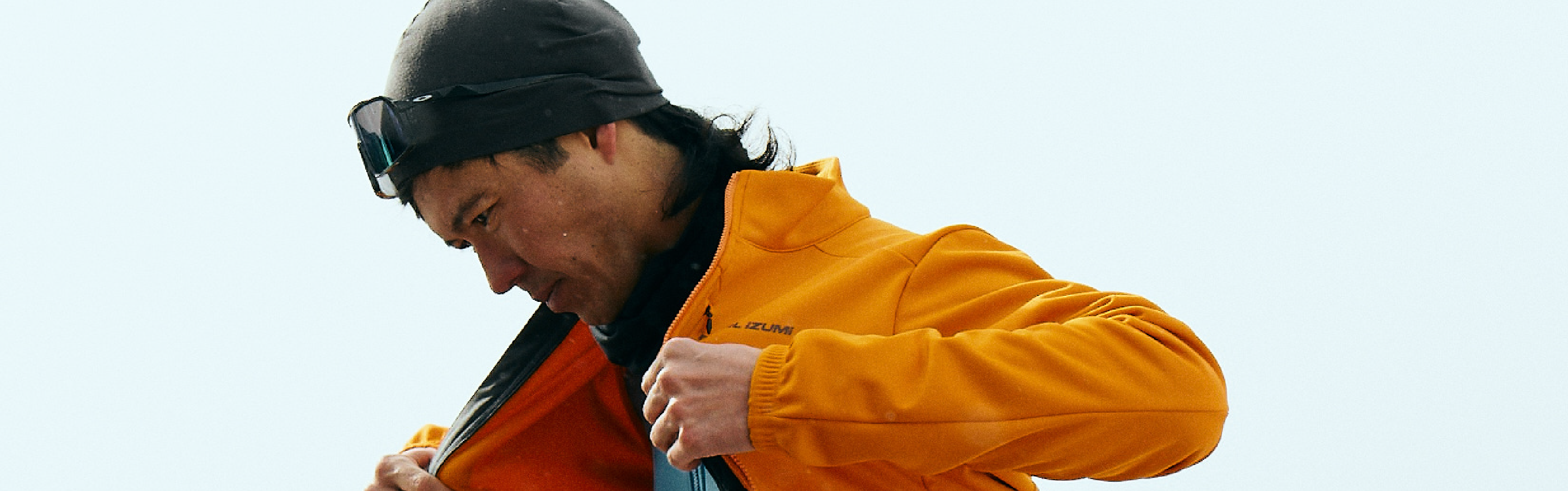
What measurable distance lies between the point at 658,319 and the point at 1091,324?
52cm

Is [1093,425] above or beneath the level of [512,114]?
beneath

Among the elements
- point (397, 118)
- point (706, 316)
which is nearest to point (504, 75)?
point (397, 118)

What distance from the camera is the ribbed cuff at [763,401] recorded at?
1097mm

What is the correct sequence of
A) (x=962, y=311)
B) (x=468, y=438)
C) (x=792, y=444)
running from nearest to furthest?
1. (x=792, y=444)
2. (x=962, y=311)
3. (x=468, y=438)

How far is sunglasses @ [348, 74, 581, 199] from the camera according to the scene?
1.50 metres

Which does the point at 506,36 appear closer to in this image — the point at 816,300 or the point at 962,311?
the point at 816,300

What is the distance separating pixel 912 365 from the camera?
1126 mm

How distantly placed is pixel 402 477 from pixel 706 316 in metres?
→ 0.57

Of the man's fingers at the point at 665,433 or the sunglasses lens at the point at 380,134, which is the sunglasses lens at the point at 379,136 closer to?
the sunglasses lens at the point at 380,134

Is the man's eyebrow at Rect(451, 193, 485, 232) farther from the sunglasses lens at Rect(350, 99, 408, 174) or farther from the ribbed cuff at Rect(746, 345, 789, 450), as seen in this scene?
the ribbed cuff at Rect(746, 345, 789, 450)

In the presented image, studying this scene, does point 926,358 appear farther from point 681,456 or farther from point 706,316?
point 706,316

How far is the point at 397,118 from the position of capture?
1512 mm

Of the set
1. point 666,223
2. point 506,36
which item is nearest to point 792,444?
point 666,223

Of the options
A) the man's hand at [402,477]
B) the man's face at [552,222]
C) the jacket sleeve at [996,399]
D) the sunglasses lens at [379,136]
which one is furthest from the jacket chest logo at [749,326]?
the man's hand at [402,477]
